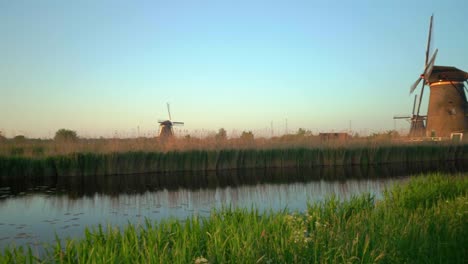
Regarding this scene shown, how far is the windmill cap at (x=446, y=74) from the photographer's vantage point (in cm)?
2612

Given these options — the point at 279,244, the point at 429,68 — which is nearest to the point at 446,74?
the point at 429,68

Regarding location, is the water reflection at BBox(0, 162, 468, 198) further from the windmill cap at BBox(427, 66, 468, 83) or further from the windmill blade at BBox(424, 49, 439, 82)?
the windmill cap at BBox(427, 66, 468, 83)

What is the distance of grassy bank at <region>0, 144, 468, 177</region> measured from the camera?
1194 cm

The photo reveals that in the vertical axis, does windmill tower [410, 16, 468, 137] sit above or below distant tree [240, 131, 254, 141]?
above

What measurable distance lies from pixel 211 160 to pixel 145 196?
5.65 m

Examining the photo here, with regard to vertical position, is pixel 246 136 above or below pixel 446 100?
below

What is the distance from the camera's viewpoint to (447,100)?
26078 millimetres

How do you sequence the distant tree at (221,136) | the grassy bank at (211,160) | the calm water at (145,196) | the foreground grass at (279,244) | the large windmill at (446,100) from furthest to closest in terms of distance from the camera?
1. the large windmill at (446,100)
2. the distant tree at (221,136)
3. the grassy bank at (211,160)
4. the calm water at (145,196)
5. the foreground grass at (279,244)

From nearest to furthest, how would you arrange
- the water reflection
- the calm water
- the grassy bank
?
the calm water, the water reflection, the grassy bank

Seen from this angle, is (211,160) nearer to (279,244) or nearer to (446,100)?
(279,244)

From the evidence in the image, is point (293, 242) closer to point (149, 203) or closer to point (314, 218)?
point (314, 218)

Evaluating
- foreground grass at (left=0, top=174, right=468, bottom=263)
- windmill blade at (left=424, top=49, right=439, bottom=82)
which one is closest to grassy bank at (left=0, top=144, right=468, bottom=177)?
foreground grass at (left=0, top=174, right=468, bottom=263)

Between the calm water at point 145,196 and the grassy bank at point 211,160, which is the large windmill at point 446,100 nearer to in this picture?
the grassy bank at point 211,160

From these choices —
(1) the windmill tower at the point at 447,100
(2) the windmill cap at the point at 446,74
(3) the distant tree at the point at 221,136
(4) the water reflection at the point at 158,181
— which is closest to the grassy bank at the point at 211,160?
(4) the water reflection at the point at 158,181
